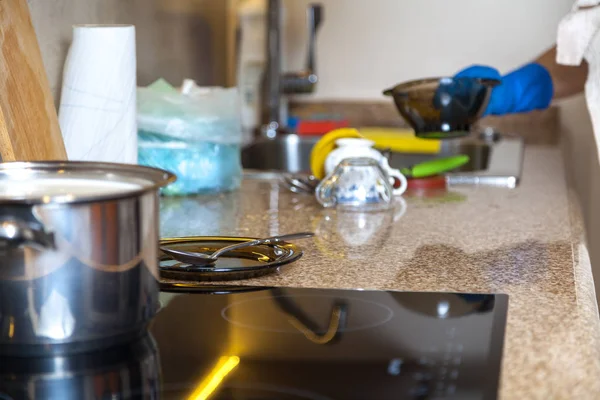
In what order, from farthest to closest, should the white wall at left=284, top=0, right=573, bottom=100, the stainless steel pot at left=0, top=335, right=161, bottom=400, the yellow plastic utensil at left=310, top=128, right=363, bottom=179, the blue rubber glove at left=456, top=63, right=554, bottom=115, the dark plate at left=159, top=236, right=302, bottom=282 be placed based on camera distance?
the white wall at left=284, top=0, right=573, bottom=100
the blue rubber glove at left=456, top=63, right=554, bottom=115
the yellow plastic utensil at left=310, top=128, right=363, bottom=179
the dark plate at left=159, top=236, right=302, bottom=282
the stainless steel pot at left=0, top=335, right=161, bottom=400

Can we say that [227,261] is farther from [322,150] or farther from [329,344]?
[322,150]

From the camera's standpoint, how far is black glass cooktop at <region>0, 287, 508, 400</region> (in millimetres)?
524

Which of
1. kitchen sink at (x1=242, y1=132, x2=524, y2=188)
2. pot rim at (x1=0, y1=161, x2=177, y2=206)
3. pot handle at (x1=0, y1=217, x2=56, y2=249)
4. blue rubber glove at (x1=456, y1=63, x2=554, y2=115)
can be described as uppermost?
blue rubber glove at (x1=456, y1=63, x2=554, y2=115)

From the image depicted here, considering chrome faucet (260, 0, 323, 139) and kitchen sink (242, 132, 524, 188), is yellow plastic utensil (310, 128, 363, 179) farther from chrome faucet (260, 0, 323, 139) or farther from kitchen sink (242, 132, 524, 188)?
chrome faucet (260, 0, 323, 139)

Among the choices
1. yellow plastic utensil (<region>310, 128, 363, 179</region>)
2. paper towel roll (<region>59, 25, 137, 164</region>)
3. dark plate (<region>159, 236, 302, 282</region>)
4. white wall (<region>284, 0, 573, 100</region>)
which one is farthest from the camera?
white wall (<region>284, 0, 573, 100</region>)

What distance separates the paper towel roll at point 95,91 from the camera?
3.77 ft

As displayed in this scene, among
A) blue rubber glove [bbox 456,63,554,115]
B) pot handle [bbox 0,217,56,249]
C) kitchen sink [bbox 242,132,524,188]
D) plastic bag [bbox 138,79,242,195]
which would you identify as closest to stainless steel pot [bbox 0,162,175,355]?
pot handle [bbox 0,217,56,249]

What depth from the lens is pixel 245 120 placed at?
8.21 feet

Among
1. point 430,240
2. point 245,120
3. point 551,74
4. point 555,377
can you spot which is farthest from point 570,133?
point 555,377

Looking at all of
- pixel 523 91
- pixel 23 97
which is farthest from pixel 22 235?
pixel 523 91

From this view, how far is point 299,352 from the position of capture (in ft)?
1.97

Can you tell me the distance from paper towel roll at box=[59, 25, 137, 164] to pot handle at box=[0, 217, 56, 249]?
0.60m

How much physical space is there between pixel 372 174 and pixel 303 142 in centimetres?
95

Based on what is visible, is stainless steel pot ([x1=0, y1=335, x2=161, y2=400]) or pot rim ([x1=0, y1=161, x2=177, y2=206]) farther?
pot rim ([x1=0, y1=161, x2=177, y2=206])
